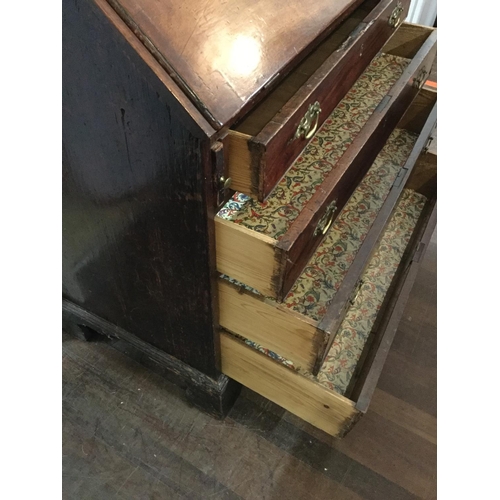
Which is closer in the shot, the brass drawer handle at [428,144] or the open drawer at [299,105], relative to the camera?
the open drawer at [299,105]

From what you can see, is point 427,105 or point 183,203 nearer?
point 183,203

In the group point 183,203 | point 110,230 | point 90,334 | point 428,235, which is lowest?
point 90,334

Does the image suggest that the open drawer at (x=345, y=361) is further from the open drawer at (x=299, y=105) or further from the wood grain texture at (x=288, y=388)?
the open drawer at (x=299, y=105)

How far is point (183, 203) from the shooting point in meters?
0.64

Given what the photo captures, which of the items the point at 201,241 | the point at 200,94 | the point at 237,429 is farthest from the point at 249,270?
the point at 237,429

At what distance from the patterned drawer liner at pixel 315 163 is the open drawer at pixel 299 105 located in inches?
3.5

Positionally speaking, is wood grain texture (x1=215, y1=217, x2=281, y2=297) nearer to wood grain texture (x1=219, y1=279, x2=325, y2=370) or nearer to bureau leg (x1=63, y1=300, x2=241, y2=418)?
wood grain texture (x1=219, y1=279, x2=325, y2=370)

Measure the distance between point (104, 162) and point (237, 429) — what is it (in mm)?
697

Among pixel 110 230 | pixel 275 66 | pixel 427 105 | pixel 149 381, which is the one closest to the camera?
pixel 275 66

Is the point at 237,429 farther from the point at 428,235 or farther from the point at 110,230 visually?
the point at 428,235

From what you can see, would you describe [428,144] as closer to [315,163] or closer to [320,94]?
[315,163]

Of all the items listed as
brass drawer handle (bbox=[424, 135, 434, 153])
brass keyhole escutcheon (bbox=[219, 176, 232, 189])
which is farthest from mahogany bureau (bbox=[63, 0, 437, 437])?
brass drawer handle (bbox=[424, 135, 434, 153])

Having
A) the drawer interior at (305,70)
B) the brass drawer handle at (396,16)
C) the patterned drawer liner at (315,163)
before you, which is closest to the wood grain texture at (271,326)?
the patterned drawer liner at (315,163)

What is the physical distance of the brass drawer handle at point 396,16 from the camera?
3.20 feet
